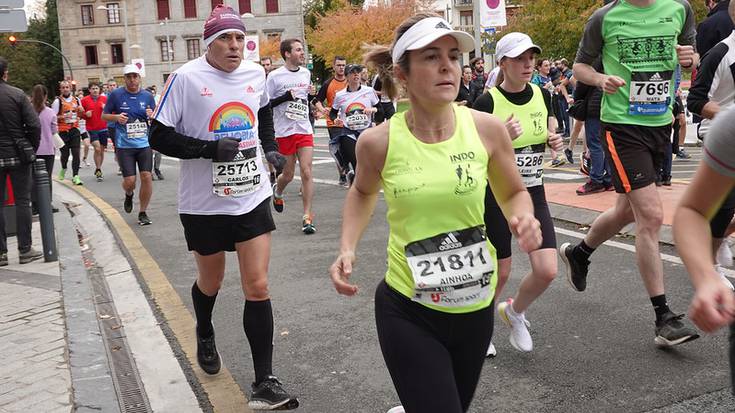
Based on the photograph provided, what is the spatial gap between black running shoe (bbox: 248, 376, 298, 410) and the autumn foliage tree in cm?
5083

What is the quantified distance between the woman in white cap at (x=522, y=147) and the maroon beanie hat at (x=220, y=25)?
1.49 metres

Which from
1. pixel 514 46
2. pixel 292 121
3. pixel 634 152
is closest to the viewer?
pixel 514 46

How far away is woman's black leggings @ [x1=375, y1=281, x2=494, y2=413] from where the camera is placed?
2498mm

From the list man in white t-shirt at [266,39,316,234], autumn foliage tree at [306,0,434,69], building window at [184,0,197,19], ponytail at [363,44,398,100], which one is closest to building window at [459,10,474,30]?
autumn foliage tree at [306,0,434,69]

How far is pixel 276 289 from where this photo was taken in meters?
6.21

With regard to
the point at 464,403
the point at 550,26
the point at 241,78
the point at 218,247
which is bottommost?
the point at 464,403

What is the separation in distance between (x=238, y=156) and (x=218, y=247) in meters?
0.51

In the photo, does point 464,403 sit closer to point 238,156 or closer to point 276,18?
point 238,156

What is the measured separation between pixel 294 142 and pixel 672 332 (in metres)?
6.24

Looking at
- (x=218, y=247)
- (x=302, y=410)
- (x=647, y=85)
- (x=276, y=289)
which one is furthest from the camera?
(x=276, y=289)

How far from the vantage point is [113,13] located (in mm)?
72500

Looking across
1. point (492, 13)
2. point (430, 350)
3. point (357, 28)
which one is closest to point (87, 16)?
point (357, 28)

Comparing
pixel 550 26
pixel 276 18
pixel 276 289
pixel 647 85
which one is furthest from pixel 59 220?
pixel 276 18

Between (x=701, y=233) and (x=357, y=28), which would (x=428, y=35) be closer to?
(x=701, y=233)
